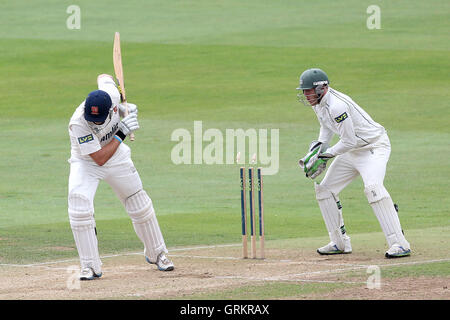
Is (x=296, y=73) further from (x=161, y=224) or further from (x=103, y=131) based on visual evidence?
(x=103, y=131)

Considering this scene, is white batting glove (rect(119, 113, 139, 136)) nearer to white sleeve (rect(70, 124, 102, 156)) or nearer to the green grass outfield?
white sleeve (rect(70, 124, 102, 156))

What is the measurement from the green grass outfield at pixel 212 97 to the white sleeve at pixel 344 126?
1.85m

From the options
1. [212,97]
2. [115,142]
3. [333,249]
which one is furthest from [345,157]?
[212,97]

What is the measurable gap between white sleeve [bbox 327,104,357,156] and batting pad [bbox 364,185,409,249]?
496 mm

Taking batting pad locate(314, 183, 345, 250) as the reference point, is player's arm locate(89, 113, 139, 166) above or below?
above

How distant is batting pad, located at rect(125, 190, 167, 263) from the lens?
9.68 metres

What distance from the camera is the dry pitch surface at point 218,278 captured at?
26.5 ft

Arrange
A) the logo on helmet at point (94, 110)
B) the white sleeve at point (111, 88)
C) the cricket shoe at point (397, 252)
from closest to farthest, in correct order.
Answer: the logo on helmet at point (94, 110)
the white sleeve at point (111, 88)
the cricket shoe at point (397, 252)

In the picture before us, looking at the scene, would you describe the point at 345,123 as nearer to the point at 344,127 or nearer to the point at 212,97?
the point at 344,127

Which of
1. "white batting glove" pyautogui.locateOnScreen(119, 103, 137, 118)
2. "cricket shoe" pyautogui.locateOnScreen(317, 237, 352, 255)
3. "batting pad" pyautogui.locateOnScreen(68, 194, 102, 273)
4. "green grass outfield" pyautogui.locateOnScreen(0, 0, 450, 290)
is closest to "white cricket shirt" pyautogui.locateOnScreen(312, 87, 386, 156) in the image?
"cricket shoe" pyautogui.locateOnScreen(317, 237, 352, 255)
